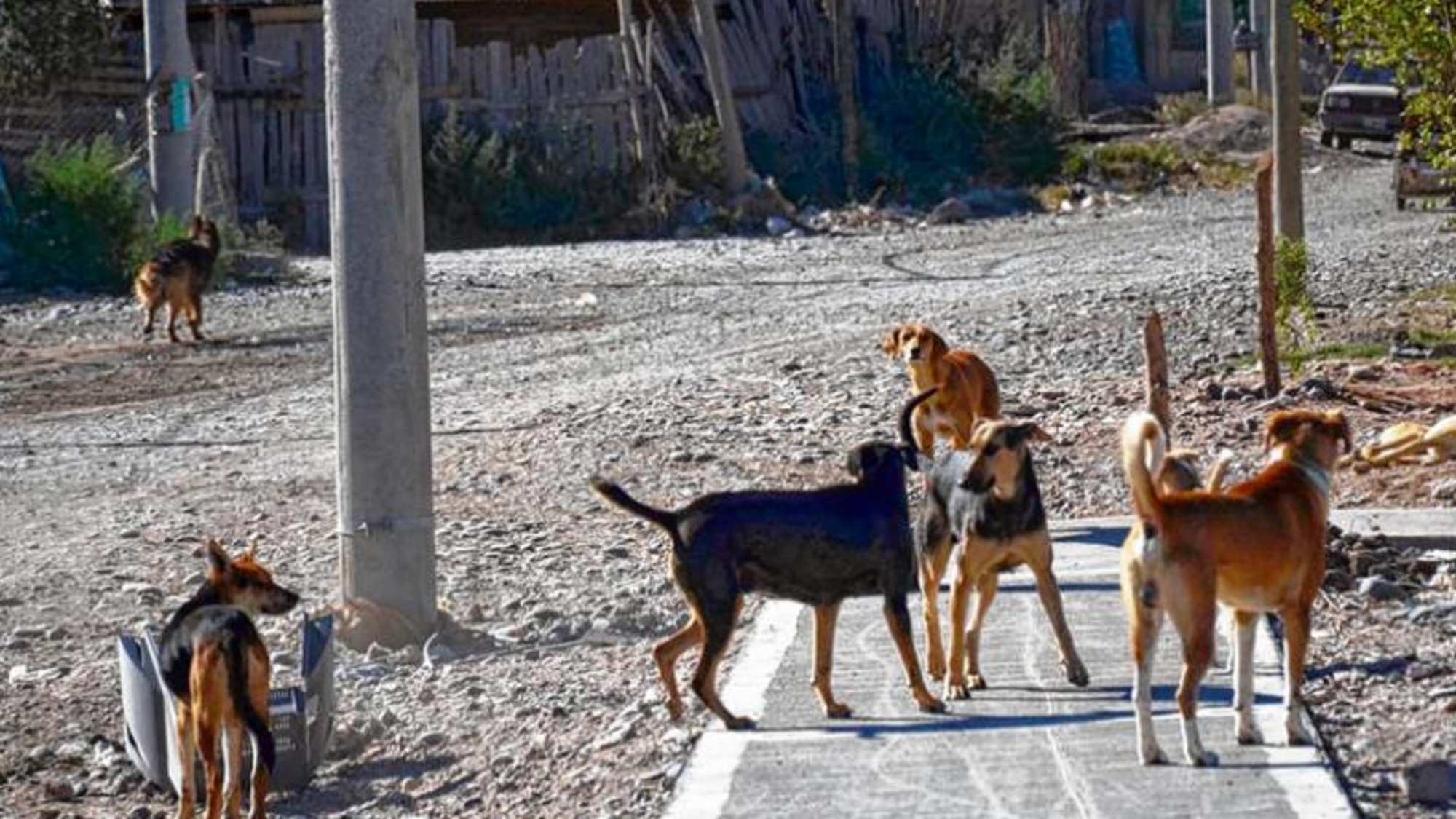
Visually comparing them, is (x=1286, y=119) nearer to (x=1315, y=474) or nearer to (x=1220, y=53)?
(x=1315, y=474)

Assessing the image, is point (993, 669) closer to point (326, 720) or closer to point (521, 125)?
point (326, 720)

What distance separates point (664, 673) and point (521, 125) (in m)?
26.6

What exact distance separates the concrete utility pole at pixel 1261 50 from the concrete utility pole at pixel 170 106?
2174 cm

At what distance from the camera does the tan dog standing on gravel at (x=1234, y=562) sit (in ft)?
24.6

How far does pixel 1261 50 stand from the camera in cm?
4709

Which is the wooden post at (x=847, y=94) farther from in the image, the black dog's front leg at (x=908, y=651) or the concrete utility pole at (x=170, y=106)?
the black dog's front leg at (x=908, y=651)

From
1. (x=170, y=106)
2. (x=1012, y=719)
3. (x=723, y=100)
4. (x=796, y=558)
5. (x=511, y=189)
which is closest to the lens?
(x=1012, y=719)

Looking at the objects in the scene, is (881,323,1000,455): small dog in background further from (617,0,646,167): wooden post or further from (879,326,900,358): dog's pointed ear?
(617,0,646,167): wooden post

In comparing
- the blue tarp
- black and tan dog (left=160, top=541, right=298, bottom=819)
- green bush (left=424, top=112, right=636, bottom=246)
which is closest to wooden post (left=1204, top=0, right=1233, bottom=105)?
the blue tarp

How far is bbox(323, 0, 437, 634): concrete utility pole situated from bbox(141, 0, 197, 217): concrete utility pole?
1780 centimetres

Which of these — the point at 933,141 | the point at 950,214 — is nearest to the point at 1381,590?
the point at 950,214

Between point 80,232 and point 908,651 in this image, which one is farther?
point 80,232

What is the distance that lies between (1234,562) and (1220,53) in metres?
38.0

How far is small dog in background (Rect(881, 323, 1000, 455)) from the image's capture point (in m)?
12.2
